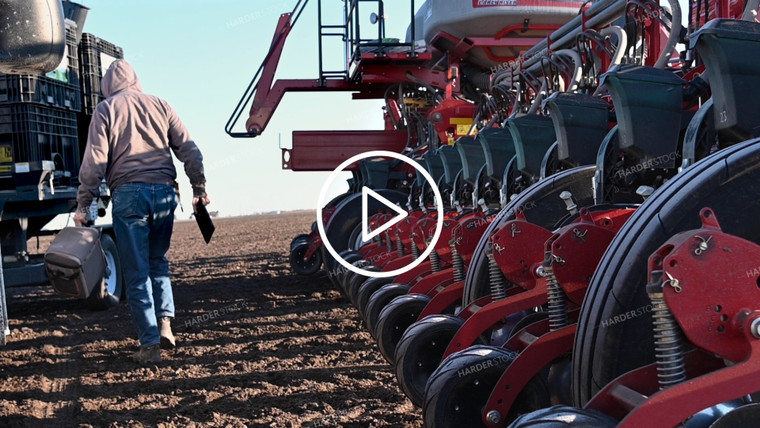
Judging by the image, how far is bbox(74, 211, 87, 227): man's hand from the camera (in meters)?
5.15

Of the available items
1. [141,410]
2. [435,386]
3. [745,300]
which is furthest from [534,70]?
[745,300]

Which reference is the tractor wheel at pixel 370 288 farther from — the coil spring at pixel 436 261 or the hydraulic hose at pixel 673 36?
the hydraulic hose at pixel 673 36

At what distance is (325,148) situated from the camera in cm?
927

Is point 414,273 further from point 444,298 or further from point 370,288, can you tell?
point 444,298

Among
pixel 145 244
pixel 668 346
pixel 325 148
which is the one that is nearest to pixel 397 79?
pixel 325 148

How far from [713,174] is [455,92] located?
692cm

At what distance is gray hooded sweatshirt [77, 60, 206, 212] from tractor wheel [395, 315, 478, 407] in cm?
260

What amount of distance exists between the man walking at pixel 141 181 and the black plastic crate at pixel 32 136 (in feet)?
7.81

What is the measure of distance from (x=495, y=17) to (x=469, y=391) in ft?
22.3

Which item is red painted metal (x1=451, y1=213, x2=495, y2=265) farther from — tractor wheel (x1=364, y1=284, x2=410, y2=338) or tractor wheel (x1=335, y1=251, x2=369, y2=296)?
tractor wheel (x1=335, y1=251, x2=369, y2=296)

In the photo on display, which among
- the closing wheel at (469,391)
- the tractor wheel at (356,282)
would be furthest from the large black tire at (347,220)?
the closing wheel at (469,391)

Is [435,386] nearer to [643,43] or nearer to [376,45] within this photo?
[643,43]

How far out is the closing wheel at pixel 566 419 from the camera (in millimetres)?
1723

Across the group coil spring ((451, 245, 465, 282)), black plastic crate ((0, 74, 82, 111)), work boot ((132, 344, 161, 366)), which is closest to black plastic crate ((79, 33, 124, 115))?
black plastic crate ((0, 74, 82, 111))
